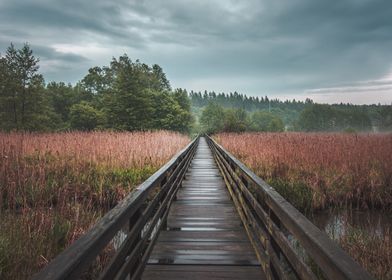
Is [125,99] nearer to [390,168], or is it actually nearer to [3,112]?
[3,112]

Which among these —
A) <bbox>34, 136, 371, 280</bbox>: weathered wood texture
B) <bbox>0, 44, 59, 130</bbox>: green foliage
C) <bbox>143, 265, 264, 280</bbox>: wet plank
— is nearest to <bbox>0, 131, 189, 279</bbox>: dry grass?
<bbox>34, 136, 371, 280</bbox>: weathered wood texture

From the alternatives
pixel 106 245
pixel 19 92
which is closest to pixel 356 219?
pixel 106 245

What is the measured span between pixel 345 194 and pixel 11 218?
7124mm

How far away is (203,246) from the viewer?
389cm

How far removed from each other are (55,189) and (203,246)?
441cm

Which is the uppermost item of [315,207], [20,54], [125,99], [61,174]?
[20,54]

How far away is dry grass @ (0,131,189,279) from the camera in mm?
3146

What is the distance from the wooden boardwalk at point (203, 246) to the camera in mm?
3121

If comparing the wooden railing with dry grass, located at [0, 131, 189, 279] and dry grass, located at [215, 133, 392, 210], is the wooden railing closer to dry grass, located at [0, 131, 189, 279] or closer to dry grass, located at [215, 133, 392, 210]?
dry grass, located at [0, 131, 189, 279]

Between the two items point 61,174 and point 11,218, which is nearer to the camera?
point 11,218

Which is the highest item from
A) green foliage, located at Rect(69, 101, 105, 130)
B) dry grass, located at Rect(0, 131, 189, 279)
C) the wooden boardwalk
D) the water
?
green foliage, located at Rect(69, 101, 105, 130)

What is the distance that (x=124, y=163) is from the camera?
8.92m

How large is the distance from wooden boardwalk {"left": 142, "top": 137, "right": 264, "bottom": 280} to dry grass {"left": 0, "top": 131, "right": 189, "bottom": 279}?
4.16 ft

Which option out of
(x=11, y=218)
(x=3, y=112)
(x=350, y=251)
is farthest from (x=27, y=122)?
(x=350, y=251)
